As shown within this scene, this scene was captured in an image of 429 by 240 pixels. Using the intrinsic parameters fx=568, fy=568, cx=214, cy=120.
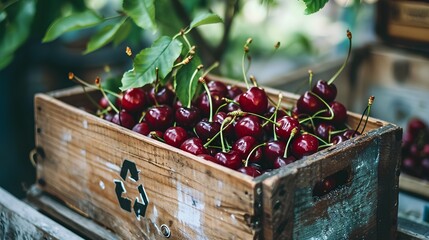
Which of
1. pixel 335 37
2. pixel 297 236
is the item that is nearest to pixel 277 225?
pixel 297 236

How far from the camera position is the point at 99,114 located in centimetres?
175

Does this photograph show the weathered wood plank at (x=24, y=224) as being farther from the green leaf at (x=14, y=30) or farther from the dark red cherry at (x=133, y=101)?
the green leaf at (x=14, y=30)

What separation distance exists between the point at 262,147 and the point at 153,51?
1.30 ft

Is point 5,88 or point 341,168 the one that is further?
point 5,88

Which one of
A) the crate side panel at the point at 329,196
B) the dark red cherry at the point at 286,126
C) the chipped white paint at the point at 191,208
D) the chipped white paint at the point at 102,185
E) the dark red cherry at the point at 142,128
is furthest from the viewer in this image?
the chipped white paint at the point at 102,185

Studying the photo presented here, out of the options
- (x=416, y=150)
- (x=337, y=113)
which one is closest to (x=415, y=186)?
(x=416, y=150)

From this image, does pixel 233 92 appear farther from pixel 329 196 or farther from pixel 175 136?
pixel 329 196

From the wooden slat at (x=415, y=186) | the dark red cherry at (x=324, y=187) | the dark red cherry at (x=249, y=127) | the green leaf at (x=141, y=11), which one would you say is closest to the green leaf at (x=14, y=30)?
the green leaf at (x=141, y=11)

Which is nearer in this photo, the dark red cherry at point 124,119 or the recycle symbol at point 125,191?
the recycle symbol at point 125,191

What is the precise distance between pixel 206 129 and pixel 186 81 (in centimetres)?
19

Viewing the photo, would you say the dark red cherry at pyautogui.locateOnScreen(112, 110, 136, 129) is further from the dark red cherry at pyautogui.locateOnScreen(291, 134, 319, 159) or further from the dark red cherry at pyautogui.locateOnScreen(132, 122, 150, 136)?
the dark red cherry at pyautogui.locateOnScreen(291, 134, 319, 159)

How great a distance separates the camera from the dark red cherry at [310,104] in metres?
1.62

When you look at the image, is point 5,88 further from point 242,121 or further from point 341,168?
point 341,168

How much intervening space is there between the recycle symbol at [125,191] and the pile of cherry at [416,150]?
1315 mm
